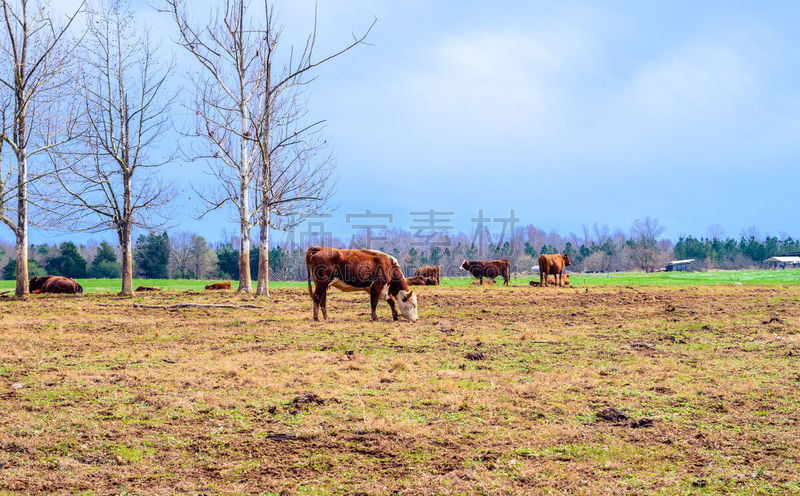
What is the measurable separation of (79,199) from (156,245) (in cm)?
4964

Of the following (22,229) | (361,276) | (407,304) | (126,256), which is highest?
(22,229)

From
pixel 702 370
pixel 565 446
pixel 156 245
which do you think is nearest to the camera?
pixel 565 446

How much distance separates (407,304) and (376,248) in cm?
7573

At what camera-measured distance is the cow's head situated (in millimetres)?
16234

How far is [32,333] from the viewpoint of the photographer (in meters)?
13.2

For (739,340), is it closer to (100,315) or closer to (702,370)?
(702,370)

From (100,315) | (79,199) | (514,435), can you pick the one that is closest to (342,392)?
(514,435)

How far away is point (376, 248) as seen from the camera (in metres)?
91.9

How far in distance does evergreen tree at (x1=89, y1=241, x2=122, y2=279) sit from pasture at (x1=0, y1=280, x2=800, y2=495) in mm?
58608

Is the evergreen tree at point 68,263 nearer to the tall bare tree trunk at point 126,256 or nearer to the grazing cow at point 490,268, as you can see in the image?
the tall bare tree trunk at point 126,256

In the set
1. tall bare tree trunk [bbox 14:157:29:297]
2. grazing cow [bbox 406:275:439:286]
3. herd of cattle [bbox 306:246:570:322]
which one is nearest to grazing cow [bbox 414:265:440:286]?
grazing cow [bbox 406:275:439:286]

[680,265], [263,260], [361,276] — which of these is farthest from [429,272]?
[680,265]

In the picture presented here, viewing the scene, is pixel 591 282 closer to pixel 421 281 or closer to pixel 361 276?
pixel 421 281

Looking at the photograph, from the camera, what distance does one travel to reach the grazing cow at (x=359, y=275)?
52.4ft
